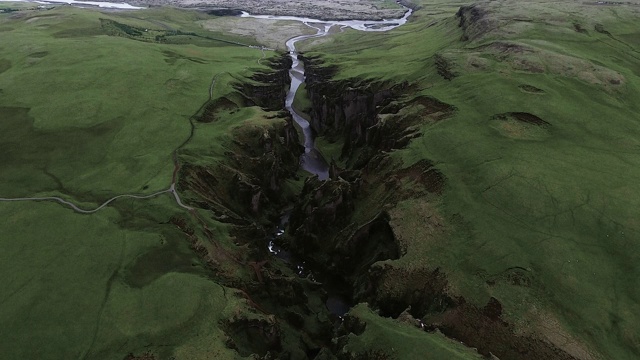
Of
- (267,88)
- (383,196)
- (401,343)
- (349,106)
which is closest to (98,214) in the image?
(383,196)

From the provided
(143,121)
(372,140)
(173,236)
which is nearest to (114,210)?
(173,236)

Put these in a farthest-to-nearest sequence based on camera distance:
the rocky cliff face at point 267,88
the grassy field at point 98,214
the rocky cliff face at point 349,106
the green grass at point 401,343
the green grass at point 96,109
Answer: the rocky cliff face at point 267,88, the rocky cliff face at point 349,106, the green grass at point 96,109, the grassy field at point 98,214, the green grass at point 401,343

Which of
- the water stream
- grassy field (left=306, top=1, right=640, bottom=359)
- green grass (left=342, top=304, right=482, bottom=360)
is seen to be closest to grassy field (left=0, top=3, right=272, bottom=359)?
green grass (left=342, top=304, right=482, bottom=360)

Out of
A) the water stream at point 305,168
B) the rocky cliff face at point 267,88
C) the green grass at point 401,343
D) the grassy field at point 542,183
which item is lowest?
the water stream at point 305,168

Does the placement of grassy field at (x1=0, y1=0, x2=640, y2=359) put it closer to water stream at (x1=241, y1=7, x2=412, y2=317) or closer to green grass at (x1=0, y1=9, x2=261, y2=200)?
green grass at (x1=0, y1=9, x2=261, y2=200)

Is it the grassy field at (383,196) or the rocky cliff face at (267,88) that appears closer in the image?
the grassy field at (383,196)

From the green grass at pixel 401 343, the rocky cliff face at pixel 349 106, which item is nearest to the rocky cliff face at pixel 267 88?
the rocky cliff face at pixel 349 106

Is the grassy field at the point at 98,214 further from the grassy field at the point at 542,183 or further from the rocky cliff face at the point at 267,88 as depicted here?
the grassy field at the point at 542,183
